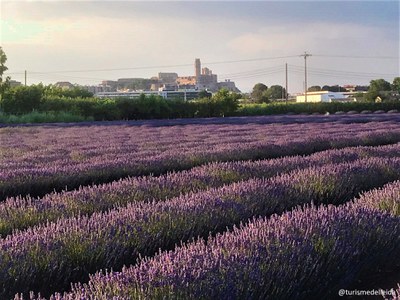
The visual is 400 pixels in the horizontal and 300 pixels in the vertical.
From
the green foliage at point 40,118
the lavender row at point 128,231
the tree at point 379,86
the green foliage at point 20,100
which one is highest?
the tree at point 379,86

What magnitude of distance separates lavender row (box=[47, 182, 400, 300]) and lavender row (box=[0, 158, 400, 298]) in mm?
329

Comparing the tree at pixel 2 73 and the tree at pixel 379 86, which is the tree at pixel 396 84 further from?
the tree at pixel 2 73

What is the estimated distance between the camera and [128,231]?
3.56 meters

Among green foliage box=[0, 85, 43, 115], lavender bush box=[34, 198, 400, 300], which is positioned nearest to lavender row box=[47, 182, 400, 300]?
lavender bush box=[34, 198, 400, 300]

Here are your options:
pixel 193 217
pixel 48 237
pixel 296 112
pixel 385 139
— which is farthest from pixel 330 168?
pixel 296 112

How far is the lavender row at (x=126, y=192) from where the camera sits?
4.46 m

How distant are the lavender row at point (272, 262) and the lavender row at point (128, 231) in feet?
1.08

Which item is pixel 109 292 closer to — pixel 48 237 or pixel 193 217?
pixel 48 237

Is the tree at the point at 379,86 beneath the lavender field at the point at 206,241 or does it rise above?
above

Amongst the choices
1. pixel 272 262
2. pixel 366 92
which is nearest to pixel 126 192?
pixel 272 262

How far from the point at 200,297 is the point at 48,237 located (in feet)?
4.87

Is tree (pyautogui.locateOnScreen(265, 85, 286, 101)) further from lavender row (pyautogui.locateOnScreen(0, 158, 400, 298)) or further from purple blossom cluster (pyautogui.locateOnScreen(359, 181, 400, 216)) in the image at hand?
purple blossom cluster (pyautogui.locateOnScreen(359, 181, 400, 216))

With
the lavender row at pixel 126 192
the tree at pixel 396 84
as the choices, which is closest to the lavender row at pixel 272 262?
the lavender row at pixel 126 192

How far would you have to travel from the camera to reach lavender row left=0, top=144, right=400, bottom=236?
4461 millimetres
